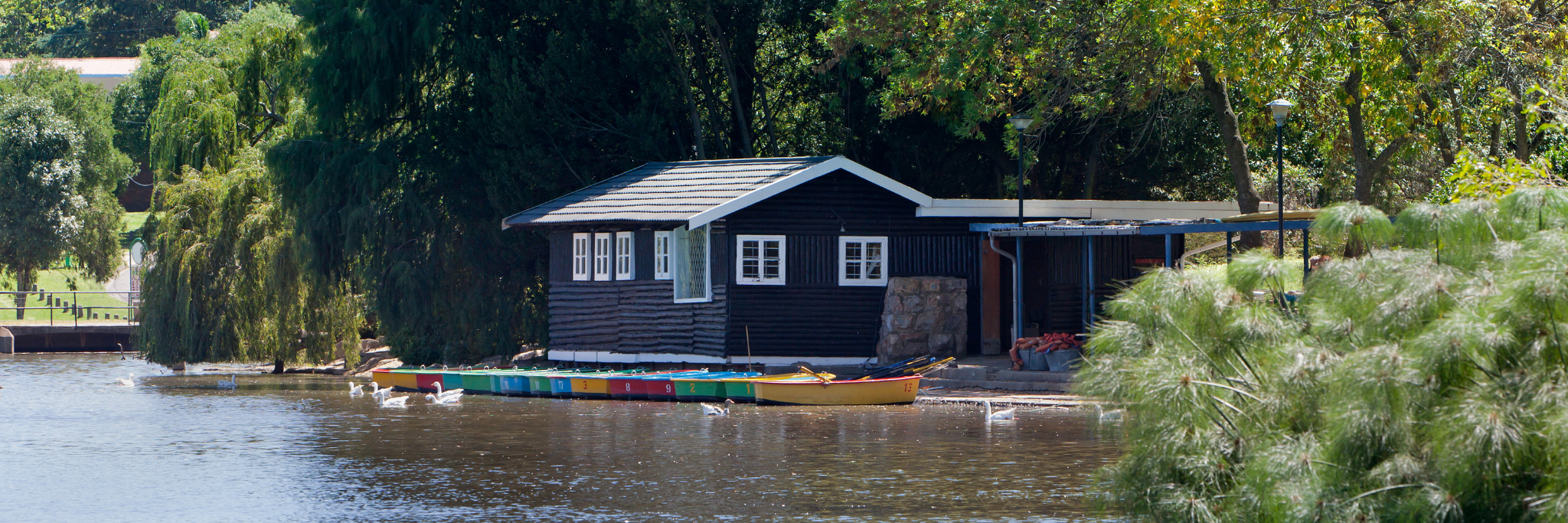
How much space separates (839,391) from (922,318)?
411 cm

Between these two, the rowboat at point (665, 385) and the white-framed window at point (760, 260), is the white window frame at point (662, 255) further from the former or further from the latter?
the rowboat at point (665, 385)

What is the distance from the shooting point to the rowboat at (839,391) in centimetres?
2458

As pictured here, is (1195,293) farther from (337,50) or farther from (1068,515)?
(337,50)

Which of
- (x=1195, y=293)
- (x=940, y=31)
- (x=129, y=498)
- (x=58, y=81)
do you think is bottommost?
(x=129, y=498)

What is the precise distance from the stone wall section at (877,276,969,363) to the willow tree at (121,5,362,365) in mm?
13478

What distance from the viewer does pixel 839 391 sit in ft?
81.5

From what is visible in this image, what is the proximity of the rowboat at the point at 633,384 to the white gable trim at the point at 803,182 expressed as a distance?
8.43 feet

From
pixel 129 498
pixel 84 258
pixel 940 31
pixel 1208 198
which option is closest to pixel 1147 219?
pixel 940 31

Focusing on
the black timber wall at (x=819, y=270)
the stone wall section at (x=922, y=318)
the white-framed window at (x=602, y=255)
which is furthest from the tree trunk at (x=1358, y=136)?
the white-framed window at (x=602, y=255)

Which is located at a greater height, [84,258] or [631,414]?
[84,258]

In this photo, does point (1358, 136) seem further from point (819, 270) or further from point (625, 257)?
point (625, 257)

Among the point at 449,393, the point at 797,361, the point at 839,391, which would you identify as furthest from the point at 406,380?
the point at 839,391

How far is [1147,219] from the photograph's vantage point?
30.7 metres

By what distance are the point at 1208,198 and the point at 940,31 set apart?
11118 millimetres
